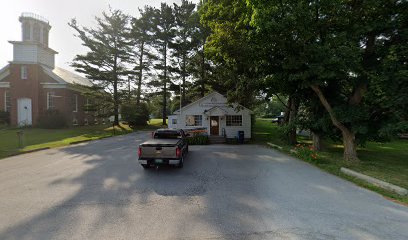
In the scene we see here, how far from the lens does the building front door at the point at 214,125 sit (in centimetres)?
2417

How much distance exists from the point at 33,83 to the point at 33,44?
549 centimetres

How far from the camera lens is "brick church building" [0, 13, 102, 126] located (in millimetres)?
31328

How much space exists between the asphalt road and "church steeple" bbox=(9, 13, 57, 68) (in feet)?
95.9

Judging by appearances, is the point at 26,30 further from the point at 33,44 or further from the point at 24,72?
the point at 24,72

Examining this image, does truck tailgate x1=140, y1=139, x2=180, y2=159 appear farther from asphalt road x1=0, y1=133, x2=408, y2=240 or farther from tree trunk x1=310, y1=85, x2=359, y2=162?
tree trunk x1=310, y1=85, x2=359, y2=162

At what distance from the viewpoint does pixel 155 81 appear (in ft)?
127

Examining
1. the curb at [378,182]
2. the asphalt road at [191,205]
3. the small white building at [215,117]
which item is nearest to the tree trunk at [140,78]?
the small white building at [215,117]

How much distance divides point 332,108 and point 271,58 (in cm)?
415

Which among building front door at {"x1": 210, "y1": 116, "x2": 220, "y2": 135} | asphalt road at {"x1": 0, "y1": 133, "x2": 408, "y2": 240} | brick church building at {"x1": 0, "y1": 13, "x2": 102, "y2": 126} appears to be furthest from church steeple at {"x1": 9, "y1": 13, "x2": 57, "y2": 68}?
asphalt road at {"x1": 0, "y1": 133, "x2": 408, "y2": 240}

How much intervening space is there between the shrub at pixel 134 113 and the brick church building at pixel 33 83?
7520 mm

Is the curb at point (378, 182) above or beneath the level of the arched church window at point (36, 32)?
beneath

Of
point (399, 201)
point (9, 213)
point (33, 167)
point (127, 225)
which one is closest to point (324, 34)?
point (399, 201)

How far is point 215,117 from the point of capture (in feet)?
79.3

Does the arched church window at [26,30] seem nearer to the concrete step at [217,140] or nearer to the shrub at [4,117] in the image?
the shrub at [4,117]
